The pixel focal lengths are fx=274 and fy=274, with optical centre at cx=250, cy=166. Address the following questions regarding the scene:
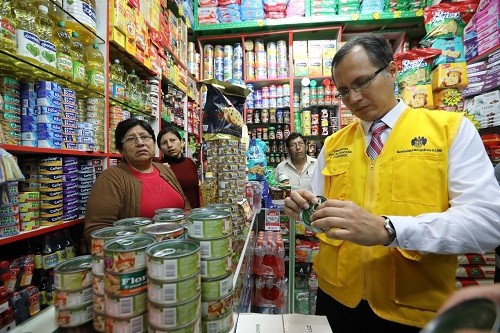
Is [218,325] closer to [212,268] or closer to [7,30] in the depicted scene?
[212,268]

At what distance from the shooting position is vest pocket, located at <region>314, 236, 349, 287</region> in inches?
47.1

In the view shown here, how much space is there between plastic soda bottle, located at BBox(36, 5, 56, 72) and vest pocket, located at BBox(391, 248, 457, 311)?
218 cm

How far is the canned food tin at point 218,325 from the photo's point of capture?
72 cm

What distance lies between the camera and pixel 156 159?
11.1ft

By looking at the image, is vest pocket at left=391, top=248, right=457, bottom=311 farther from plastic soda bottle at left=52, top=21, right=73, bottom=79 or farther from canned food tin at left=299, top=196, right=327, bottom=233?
plastic soda bottle at left=52, top=21, right=73, bottom=79

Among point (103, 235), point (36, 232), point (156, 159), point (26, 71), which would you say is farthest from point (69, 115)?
point (103, 235)

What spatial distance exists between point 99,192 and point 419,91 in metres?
3.15

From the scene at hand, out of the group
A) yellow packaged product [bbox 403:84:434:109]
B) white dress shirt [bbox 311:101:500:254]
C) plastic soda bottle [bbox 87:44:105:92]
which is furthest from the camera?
yellow packaged product [bbox 403:84:434:109]

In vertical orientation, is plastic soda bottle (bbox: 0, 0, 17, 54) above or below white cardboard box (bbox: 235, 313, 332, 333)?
above

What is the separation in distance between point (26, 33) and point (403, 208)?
216 centimetres

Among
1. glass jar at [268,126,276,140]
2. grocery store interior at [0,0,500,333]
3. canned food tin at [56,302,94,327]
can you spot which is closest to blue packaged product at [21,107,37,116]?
grocery store interior at [0,0,500,333]

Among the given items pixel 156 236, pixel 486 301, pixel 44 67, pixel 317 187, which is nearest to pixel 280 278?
pixel 317 187

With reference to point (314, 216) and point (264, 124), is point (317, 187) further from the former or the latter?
point (264, 124)

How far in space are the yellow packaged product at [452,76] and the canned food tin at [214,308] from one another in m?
3.08
